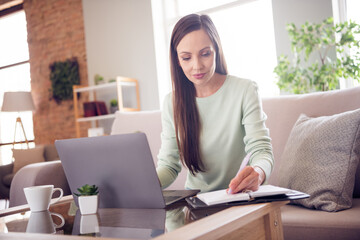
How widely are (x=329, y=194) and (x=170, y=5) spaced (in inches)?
158

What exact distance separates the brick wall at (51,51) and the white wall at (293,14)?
2778 mm

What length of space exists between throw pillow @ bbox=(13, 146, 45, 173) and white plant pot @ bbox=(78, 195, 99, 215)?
401cm

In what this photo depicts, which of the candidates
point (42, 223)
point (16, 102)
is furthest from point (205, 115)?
point (16, 102)

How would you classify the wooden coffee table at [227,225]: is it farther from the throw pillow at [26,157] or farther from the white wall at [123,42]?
the throw pillow at [26,157]

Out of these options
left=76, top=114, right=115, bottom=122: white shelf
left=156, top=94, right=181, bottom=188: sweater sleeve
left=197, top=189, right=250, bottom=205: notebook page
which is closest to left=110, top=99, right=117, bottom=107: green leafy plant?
left=76, top=114, right=115, bottom=122: white shelf

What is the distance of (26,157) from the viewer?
4.86 meters

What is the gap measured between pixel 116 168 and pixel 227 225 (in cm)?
40

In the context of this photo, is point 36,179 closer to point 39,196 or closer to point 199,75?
point 39,196

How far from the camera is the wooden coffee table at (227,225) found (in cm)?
75

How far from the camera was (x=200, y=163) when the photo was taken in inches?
57.5

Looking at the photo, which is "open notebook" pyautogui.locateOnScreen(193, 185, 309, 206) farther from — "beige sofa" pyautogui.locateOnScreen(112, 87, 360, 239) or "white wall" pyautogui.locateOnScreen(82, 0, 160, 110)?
"white wall" pyautogui.locateOnScreen(82, 0, 160, 110)

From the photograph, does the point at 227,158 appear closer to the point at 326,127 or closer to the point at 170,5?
the point at 326,127

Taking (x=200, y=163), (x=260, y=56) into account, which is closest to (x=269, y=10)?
(x=260, y=56)

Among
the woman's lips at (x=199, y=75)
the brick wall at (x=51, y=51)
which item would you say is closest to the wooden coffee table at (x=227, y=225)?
the woman's lips at (x=199, y=75)
